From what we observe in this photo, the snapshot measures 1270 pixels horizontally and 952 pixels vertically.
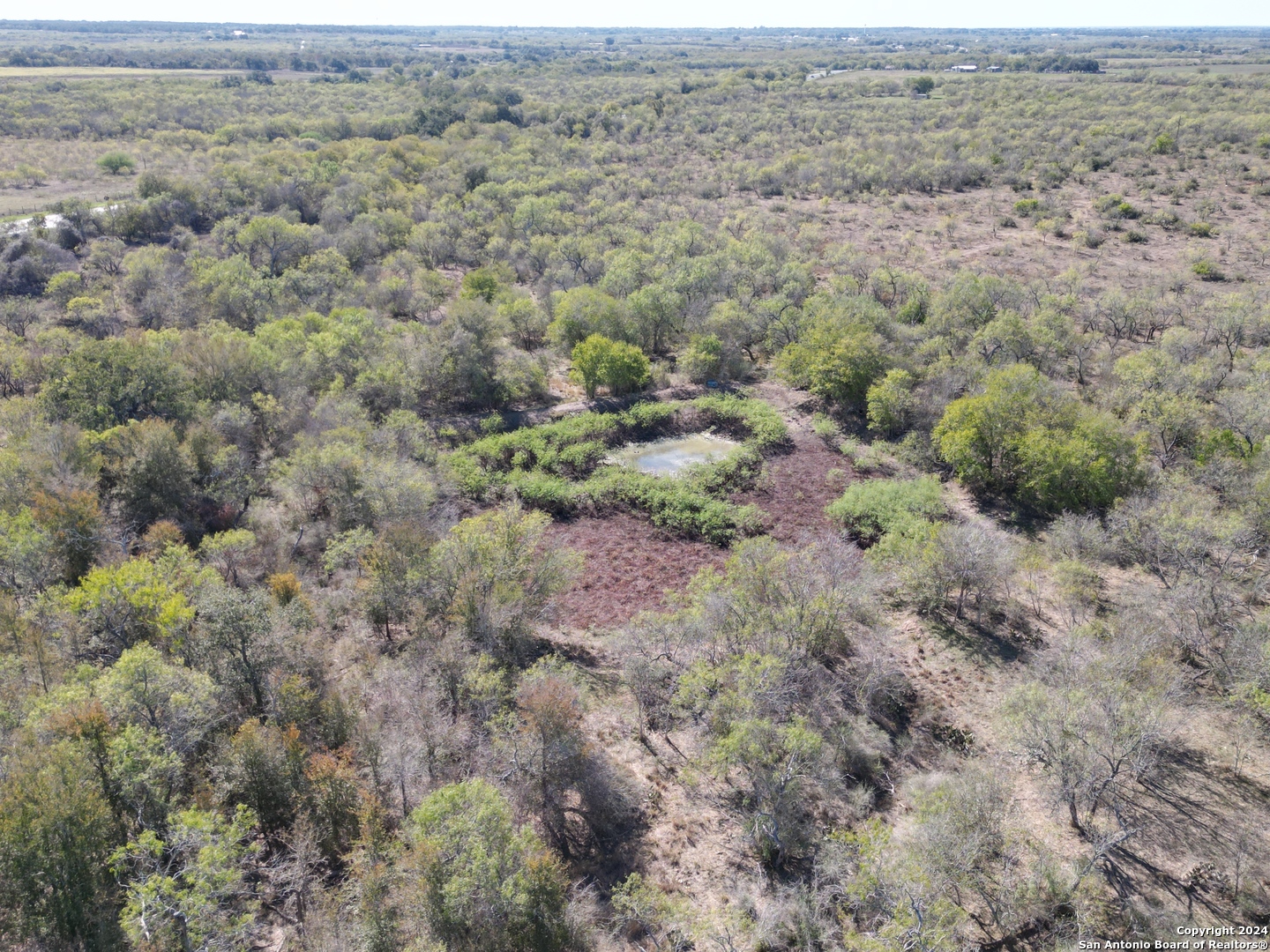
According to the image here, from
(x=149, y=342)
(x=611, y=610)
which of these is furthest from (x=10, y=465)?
(x=611, y=610)

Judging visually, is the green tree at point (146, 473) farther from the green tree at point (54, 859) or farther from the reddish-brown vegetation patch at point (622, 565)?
the reddish-brown vegetation patch at point (622, 565)

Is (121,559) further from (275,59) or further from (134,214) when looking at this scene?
(275,59)

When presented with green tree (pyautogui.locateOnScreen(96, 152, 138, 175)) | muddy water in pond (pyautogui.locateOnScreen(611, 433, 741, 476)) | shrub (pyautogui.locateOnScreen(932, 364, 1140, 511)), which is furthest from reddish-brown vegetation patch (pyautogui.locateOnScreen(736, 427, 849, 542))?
green tree (pyautogui.locateOnScreen(96, 152, 138, 175))

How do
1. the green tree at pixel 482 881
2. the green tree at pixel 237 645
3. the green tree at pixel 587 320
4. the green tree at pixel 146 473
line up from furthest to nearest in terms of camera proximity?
the green tree at pixel 587 320 → the green tree at pixel 146 473 → the green tree at pixel 237 645 → the green tree at pixel 482 881

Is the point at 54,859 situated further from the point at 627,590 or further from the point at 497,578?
the point at 627,590

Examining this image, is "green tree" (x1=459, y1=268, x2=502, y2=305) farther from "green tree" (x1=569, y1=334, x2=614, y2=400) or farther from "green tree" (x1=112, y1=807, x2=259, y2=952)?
"green tree" (x1=112, y1=807, x2=259, y2=952)

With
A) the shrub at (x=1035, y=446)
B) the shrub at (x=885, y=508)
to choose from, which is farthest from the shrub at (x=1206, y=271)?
the shrub at (x=885, y=508)
